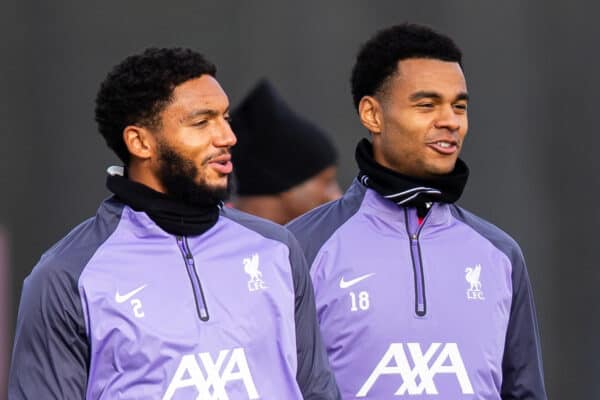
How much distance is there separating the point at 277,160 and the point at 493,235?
182 cm

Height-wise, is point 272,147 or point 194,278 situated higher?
point 194,278

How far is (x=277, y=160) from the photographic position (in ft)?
19.6

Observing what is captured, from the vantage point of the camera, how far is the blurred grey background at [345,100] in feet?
22.4

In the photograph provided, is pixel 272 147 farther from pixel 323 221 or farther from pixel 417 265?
pixel 417 265

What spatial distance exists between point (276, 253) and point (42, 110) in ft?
10.7

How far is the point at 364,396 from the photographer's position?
398 cm

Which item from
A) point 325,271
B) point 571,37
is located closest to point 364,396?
point 325,271

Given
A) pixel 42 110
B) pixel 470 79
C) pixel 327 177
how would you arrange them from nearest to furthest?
pixel 327 177 → pixel 42 110 → pixel 470 79

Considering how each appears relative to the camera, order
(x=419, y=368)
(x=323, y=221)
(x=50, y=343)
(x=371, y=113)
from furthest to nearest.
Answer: (x=371, y=113)
(x=323, y=221)
(x=419, y=368)
(x=50, y=343)

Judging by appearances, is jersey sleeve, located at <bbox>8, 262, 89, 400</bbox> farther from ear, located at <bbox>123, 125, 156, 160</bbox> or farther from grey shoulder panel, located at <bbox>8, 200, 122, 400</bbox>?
ear, located at <bbox>123, 125, 156, 160</bbox>

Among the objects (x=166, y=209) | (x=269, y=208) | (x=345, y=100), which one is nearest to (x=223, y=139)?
(x=166, y=209)

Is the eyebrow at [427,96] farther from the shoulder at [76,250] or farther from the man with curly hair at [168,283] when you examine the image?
the shoulder at [76,250]

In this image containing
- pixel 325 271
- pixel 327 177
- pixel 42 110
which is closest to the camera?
pixel 325 271

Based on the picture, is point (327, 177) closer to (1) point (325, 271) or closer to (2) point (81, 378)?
(1) point (325, 271)
